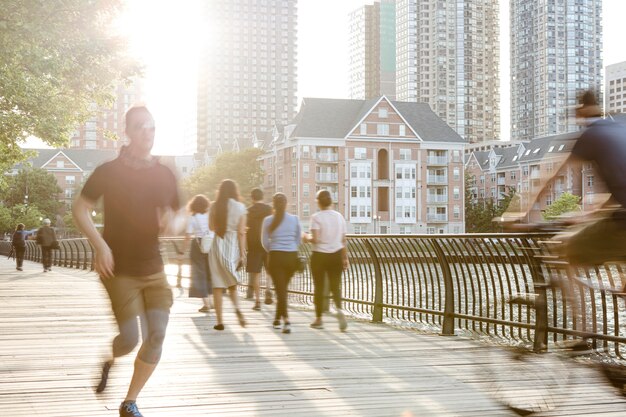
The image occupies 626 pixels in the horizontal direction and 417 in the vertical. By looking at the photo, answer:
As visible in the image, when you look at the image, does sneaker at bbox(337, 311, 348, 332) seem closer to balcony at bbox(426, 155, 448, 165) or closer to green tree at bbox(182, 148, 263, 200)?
green tree at bbox(182, 148, 263, 200)

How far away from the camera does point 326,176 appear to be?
311 ft

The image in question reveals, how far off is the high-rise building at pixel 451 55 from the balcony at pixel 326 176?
342ft

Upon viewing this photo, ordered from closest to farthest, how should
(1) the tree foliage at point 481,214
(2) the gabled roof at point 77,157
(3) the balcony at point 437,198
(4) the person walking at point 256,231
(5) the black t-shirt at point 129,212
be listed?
(5) the black t-shirt at point 129,212 → (4) the person walking at point 256,231 → (3) the balcony at point 437,198 → (1) the tree foliage at point 481,214 → (2) the gabled roof at point 77,157

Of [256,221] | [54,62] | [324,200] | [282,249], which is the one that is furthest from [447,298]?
[54,62]

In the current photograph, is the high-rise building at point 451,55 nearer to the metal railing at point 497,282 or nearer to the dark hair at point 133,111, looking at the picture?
the metal railing at point 497,282

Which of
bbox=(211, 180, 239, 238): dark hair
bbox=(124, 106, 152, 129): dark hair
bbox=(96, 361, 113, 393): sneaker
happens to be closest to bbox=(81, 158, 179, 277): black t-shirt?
bbox=(124, 106, 152, 129): dark hair

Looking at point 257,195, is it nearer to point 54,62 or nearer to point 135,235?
point 135,235

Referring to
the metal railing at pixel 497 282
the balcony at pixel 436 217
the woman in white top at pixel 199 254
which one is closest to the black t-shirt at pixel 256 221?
the woman in white top at pixel 199 254

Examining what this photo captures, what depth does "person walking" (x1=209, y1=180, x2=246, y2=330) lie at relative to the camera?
11.2m

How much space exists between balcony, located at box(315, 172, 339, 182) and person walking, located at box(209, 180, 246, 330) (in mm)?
83116

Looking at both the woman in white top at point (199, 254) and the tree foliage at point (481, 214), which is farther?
the tree foliage at point (481, 214)

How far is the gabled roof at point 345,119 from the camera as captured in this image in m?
93.0

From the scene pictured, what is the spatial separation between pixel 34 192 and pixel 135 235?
12401 centimetres

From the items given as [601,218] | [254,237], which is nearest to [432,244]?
[254,237]
